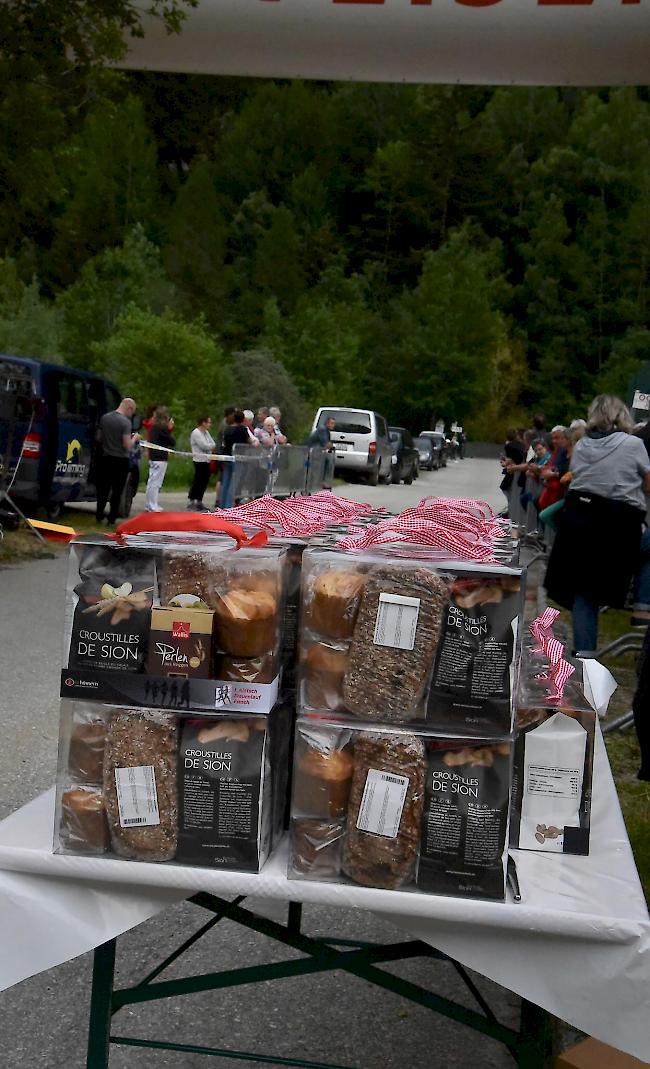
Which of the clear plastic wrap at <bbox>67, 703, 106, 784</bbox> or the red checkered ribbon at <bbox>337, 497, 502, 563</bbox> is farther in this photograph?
the red checkered ribbon at <bbox>337, 497, 502, 563</bbox>

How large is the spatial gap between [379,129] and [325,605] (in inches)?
3637

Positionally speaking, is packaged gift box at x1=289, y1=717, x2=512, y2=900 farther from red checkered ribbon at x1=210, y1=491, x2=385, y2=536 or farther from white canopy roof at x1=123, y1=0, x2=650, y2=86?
white canopy roof at x1=123, y1=0, x2=650, y2=86

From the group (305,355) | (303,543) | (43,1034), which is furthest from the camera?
(305,355)

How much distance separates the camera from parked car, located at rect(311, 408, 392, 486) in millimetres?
30922

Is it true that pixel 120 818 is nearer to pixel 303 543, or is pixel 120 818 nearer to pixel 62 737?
pixel 62 737

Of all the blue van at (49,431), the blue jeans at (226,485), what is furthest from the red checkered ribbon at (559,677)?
the blue jeans at (226,485)

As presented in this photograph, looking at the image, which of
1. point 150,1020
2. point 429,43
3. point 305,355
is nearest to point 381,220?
point 305,355

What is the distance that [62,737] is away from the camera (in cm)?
225

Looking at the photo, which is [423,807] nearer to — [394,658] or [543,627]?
[394,658]

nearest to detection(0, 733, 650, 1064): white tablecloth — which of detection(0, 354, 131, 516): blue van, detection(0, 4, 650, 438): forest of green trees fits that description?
detection(0, 354, 131, 516): blue van

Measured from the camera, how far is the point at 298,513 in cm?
295

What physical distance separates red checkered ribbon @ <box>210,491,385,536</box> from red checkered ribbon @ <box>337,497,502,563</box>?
0.65 feet

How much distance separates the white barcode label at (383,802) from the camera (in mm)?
2139

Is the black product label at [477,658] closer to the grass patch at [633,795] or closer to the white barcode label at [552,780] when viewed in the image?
the white barcode label at [552,780]
